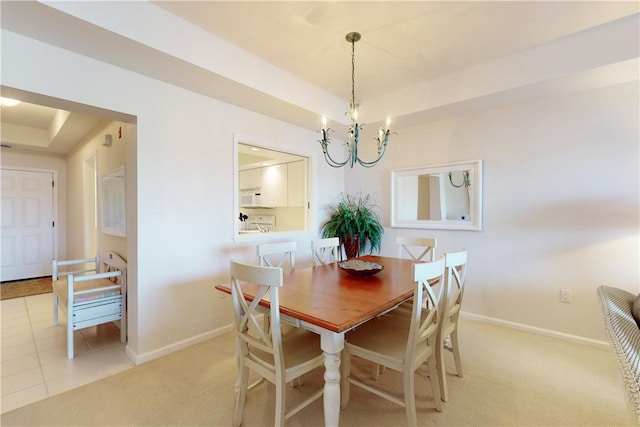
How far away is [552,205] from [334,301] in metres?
2.56

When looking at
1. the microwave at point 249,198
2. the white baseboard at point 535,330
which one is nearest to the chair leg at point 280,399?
the white baseboard at point 535,330

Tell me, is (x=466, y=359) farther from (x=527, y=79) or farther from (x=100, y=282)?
(x=100, y=282)

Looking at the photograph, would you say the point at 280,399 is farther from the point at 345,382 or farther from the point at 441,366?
the point at 441,366

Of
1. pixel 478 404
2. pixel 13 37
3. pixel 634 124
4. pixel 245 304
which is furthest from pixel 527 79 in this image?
pixel 13 37

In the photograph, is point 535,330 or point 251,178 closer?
point 535,330

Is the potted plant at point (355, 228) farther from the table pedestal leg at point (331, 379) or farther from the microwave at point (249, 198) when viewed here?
the table pedestal leg at point (331, 379)

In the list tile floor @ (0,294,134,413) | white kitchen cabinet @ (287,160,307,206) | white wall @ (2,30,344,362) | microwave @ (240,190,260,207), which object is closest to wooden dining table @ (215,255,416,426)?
white wall @ (2,30,344,362)

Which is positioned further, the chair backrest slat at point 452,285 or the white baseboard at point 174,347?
the white baseboard at point 174,347

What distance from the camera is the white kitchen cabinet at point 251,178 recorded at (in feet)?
17.8

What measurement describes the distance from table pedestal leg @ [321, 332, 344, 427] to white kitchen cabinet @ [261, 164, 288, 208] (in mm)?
3471

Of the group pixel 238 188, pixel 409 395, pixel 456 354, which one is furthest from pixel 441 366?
pixel 238 188

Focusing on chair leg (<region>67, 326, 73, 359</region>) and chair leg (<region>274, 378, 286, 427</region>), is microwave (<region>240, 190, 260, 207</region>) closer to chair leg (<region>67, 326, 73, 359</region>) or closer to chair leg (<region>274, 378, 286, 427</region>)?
chair leg (<region>67, 326, 73, 359</region>)

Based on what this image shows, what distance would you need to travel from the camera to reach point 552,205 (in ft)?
9.23

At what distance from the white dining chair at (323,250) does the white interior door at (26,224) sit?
5445 millimetres
